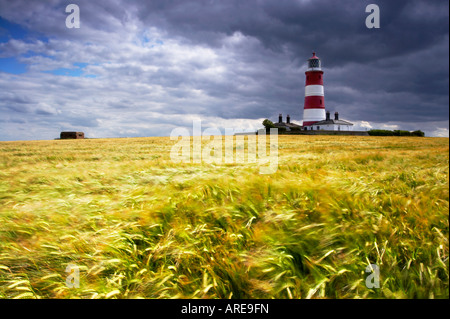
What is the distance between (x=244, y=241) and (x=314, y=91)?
56.1m

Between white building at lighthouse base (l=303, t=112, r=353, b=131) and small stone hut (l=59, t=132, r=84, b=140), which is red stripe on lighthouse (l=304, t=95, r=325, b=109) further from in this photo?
small stone hut (l=59, t=132, r=84, b=140)

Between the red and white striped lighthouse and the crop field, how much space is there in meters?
54.2

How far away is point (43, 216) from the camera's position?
3586mm

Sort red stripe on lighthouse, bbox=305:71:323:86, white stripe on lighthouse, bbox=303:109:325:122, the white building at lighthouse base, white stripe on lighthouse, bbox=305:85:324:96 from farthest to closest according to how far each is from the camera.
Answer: the white building at lighthouse base, white stripe on lighthouse, bbox=303:109:325:122, red stripe on lighthouse, bbox=305:71:323:86, white stripe on lighthouse, bbox=305:85:324:96

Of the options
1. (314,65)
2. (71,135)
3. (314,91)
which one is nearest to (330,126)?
(314,91)

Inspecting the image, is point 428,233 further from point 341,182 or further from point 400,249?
point 341,182

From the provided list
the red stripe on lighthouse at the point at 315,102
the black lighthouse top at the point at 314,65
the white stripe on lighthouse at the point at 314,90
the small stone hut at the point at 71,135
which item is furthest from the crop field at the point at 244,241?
the black lighthouse top at the point at 314,65

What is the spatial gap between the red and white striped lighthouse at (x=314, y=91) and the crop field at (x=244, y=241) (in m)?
54.2

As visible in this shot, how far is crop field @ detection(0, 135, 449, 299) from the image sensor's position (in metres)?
2.19

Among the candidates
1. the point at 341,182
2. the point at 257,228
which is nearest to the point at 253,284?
the point at 257,228

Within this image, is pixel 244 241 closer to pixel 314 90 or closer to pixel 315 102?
pixel 314 90

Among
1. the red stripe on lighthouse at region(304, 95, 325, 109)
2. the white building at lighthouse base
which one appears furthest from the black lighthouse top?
the white building at lighthouse base

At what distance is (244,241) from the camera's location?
9.08ft

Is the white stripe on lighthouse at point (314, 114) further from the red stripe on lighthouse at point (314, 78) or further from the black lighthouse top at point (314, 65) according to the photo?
the black lighthouse top at point (314, 65)
